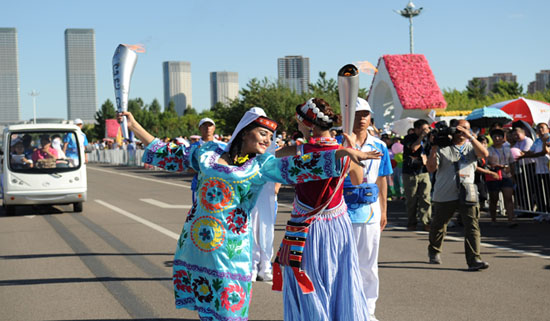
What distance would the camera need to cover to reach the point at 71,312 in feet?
21.5

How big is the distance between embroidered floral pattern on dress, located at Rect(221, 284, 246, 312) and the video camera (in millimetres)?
4974

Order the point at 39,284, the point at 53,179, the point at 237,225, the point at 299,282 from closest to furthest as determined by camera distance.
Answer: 1. the point at 237,225
2. the point at 299,282
3. the point at 39,284
4. the point at 53,179

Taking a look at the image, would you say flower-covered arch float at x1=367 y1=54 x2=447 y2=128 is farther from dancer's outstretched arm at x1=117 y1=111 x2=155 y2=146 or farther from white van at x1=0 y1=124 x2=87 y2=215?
dancer's outstretched arm at x1=117 y1=111 x2=155 y2=146

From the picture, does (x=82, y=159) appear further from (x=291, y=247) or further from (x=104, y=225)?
(x=291, y=247)

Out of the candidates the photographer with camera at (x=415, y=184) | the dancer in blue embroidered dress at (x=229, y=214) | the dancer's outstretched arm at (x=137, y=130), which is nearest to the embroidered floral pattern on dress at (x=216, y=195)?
the dancer in blue embroidered dress at (x=229, y=214)

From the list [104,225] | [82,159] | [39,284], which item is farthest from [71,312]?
[82,159]

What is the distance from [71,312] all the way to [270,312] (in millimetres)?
1917

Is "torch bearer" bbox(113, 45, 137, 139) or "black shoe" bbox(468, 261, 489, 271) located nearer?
"torch bearer" bbox(113, 45, 137, 139)

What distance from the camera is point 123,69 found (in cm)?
441

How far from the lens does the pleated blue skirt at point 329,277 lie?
180 inches

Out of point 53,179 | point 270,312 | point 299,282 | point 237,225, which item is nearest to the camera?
point 237,225

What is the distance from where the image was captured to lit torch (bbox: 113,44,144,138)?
4.41m

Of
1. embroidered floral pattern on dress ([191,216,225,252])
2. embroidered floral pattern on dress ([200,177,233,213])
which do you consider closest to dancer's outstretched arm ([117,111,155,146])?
embroidered floral pattern on dress ([200,177,233,213])

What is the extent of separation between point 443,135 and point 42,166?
10.9 metres
